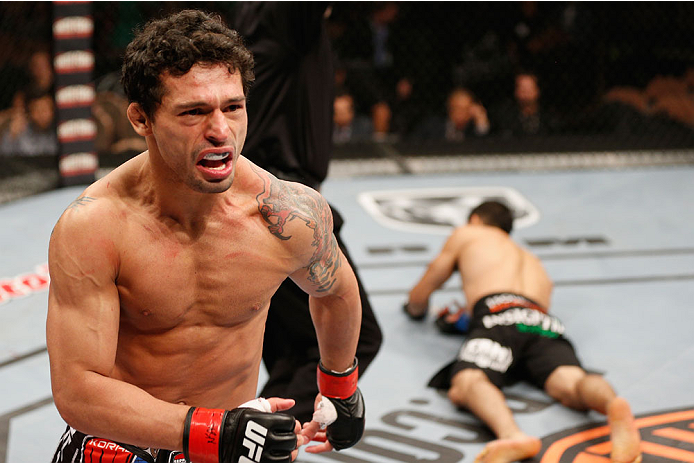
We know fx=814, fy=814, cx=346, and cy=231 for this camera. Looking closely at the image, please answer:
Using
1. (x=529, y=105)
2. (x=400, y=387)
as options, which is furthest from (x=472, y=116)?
(x=400, y=387)

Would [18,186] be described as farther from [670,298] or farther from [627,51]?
[627,51]

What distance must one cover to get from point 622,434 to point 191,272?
5.15 feet

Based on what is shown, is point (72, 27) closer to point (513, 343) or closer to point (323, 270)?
point (513, 343)


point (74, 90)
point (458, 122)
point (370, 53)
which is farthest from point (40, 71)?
point (458, 122)

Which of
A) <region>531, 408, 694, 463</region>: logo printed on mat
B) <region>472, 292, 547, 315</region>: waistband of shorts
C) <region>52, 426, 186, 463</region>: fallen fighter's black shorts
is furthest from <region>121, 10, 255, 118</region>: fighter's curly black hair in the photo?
<region>472, 292, 547, 315</region>: waistband of shorts

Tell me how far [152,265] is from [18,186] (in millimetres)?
4238

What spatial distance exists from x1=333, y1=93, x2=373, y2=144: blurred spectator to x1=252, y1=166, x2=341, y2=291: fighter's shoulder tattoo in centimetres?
450

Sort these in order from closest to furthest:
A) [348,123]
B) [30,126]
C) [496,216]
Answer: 1. [496,216]
2. [30,126]
3. [348,123]

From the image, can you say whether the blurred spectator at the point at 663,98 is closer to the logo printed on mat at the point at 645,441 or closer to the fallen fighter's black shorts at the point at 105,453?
the logo printed on mat at the point at 645,441

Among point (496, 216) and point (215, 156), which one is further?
point (496, 216)

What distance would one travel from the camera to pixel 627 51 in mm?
6473

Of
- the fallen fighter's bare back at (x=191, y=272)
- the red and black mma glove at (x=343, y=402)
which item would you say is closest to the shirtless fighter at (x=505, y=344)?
the red and black mma glove at (x=343, y=402)

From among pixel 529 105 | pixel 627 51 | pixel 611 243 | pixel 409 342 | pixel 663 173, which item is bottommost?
pixel 409 342

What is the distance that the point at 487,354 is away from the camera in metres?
2.91
